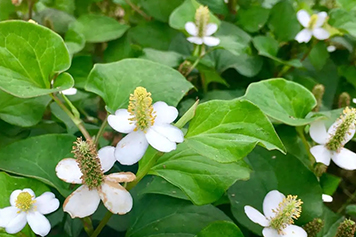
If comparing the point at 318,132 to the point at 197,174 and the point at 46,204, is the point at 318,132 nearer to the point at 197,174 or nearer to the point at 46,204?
the point at 197,174

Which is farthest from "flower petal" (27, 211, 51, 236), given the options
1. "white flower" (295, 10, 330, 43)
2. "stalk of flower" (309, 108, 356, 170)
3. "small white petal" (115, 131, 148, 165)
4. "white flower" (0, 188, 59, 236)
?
"white flower" (295, 10, 330, 43)

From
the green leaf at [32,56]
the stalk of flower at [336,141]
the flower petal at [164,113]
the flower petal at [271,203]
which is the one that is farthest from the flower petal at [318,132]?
the green leaf at [32,56]

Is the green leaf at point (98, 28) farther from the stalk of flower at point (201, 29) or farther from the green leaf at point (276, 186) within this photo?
the green leaf at point (276, 186)

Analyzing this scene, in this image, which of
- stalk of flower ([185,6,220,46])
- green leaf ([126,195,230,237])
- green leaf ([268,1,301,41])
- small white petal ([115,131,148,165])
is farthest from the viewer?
green leaf ([268,1,301,41])

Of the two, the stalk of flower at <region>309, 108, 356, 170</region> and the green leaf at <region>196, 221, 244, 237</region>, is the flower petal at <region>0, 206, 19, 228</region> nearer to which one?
the green leaf at <region>196, 221, 244, 237</region>

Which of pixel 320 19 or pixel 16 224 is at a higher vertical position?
pixel 320 19

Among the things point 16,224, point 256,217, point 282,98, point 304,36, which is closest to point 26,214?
point 16,224
